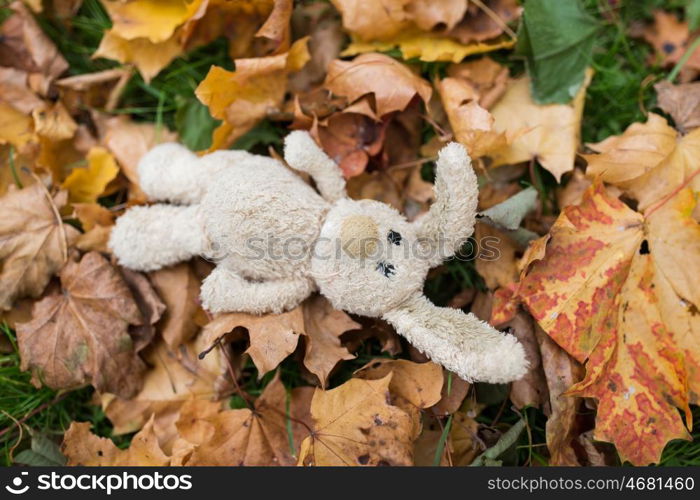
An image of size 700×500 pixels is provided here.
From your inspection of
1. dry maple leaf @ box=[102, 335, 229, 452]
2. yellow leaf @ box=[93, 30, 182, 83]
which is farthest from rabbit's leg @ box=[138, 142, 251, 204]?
dry maple leaf @ box=[102, 335, 229, 452]

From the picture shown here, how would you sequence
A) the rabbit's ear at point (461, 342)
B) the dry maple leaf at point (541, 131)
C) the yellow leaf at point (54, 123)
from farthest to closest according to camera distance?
the yellow leaf at point (54, 123) < the dry maple leaf at point (541, 131) < the rabbit's ear at point (461, 342)

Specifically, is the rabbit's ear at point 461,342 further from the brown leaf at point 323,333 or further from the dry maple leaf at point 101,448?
the dry maple leaf at point 101,448

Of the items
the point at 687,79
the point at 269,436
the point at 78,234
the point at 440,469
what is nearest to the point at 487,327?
the point at 440,469

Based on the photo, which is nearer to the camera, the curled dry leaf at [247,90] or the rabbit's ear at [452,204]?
the rabbit's ear at [452,204]

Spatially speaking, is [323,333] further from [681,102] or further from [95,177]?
[681,102]

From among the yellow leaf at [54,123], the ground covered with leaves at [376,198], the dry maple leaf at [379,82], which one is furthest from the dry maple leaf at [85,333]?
the dry maple leaf at [379,82]

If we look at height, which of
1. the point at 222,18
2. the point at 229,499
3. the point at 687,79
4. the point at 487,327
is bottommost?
the point at 229,499

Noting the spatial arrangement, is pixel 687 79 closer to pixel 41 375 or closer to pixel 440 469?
pixel 440 469

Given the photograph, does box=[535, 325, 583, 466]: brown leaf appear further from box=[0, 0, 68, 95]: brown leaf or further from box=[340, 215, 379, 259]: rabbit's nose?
box=[0, 0, 68, 95]: brown leaf
